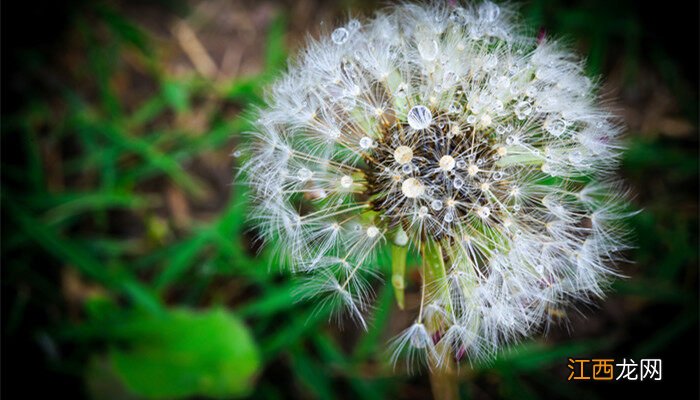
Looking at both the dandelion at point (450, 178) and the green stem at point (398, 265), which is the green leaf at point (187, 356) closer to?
the dandelion at point (450, 178)

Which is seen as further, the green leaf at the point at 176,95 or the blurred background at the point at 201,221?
the green leaf at the point at 176,95

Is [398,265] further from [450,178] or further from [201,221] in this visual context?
[201,221]

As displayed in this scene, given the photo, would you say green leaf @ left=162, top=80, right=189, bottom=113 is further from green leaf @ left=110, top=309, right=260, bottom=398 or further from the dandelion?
the dandelion

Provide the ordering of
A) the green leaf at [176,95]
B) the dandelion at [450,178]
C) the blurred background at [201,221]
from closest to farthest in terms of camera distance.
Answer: the dandelion at [450,178], the blurred background at [201,221], the green leaf at [176,95]

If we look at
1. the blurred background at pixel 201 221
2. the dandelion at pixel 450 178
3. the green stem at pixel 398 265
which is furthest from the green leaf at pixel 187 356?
the green stem at pixel 398 265

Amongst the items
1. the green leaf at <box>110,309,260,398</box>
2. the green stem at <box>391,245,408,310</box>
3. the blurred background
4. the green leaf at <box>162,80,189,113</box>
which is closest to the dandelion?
the green stem at <box>391,245,408,310</box>

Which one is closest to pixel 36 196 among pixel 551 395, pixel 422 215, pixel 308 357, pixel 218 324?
pixel 218 324

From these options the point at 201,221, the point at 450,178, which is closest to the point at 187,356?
the point at 201,221
